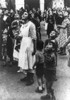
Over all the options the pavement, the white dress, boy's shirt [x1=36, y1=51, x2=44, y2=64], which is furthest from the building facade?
boy's shirt [x1=36, y1=51, x2=44, y2=64]

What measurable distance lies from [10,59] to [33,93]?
313 cm

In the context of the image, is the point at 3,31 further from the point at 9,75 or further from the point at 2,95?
the point at 2,95

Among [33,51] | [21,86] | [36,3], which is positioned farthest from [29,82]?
[36,3]

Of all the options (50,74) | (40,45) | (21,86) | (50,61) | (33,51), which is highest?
(40,45)

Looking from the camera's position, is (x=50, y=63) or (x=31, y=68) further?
(x=31, y=68)

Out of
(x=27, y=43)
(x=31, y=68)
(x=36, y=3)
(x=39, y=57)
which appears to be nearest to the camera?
(x=39, y=57)

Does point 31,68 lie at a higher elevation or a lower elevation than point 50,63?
lower

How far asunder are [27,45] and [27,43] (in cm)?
5

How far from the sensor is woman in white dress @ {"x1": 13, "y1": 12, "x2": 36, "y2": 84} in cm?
793

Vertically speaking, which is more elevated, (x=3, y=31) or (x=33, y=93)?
(x=3, y=31)

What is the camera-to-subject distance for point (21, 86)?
8.02 metres

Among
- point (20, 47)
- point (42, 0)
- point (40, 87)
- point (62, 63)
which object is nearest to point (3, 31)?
point (62, 63)

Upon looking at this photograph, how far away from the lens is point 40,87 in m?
7.54

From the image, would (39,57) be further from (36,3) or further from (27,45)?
(36,3)
